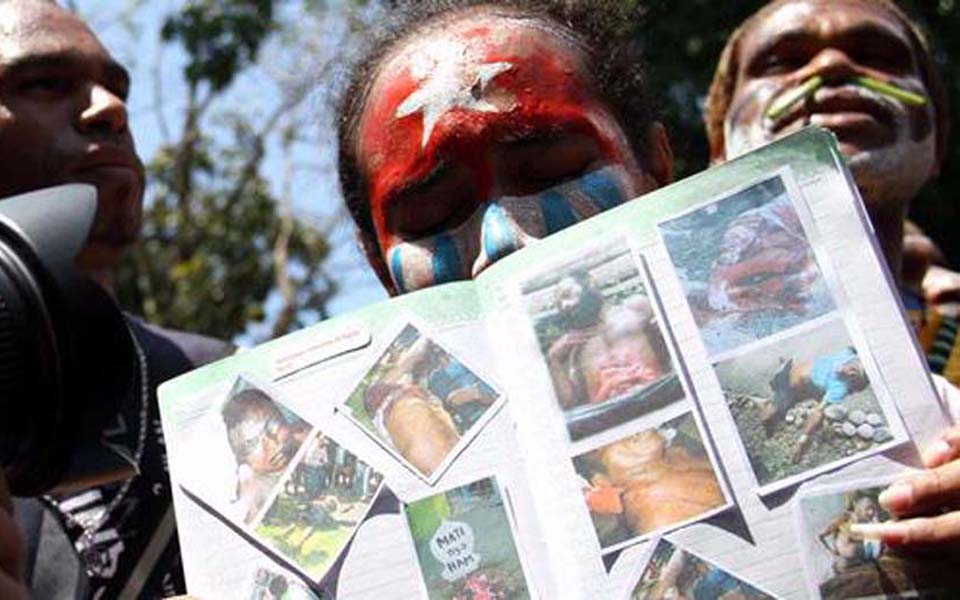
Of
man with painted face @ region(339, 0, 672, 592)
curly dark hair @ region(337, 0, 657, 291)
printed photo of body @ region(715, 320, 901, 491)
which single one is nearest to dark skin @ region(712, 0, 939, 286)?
curly dark hair @ region(337, 0, 657, 291)

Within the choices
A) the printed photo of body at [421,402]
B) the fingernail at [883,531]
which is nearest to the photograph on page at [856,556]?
the fingernail at [883,531]

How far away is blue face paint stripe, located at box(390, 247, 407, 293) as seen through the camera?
1.62m

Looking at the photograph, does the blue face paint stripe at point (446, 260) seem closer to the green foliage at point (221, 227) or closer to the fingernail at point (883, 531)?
the fingernail at point (883, 531)

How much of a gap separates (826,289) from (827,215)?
0.22 feet

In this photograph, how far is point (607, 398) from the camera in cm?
125

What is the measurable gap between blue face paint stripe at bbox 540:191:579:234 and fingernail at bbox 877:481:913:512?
517 millimetres

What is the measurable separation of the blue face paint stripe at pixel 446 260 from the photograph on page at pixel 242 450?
0.29m

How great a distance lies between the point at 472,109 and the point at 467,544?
0.55 meters

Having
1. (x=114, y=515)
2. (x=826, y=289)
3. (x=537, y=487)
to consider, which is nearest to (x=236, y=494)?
(x=537, y=487)

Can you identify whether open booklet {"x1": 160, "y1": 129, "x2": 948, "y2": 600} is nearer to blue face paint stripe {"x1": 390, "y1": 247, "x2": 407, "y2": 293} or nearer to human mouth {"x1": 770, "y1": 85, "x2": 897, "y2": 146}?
blue face paint stripe {"x1": 390, "y1": 247, "x2": 407, "y2": 293}

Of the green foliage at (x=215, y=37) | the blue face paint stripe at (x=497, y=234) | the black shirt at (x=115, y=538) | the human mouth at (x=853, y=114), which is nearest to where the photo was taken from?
the blue face paint stripe at (x=497, y=234)

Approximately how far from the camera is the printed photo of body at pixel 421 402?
4.25 ft

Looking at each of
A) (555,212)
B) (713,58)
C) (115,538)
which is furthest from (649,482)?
(713,58)

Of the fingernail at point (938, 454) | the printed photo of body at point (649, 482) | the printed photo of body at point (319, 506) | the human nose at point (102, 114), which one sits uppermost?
the human nose at point (102, 114)
